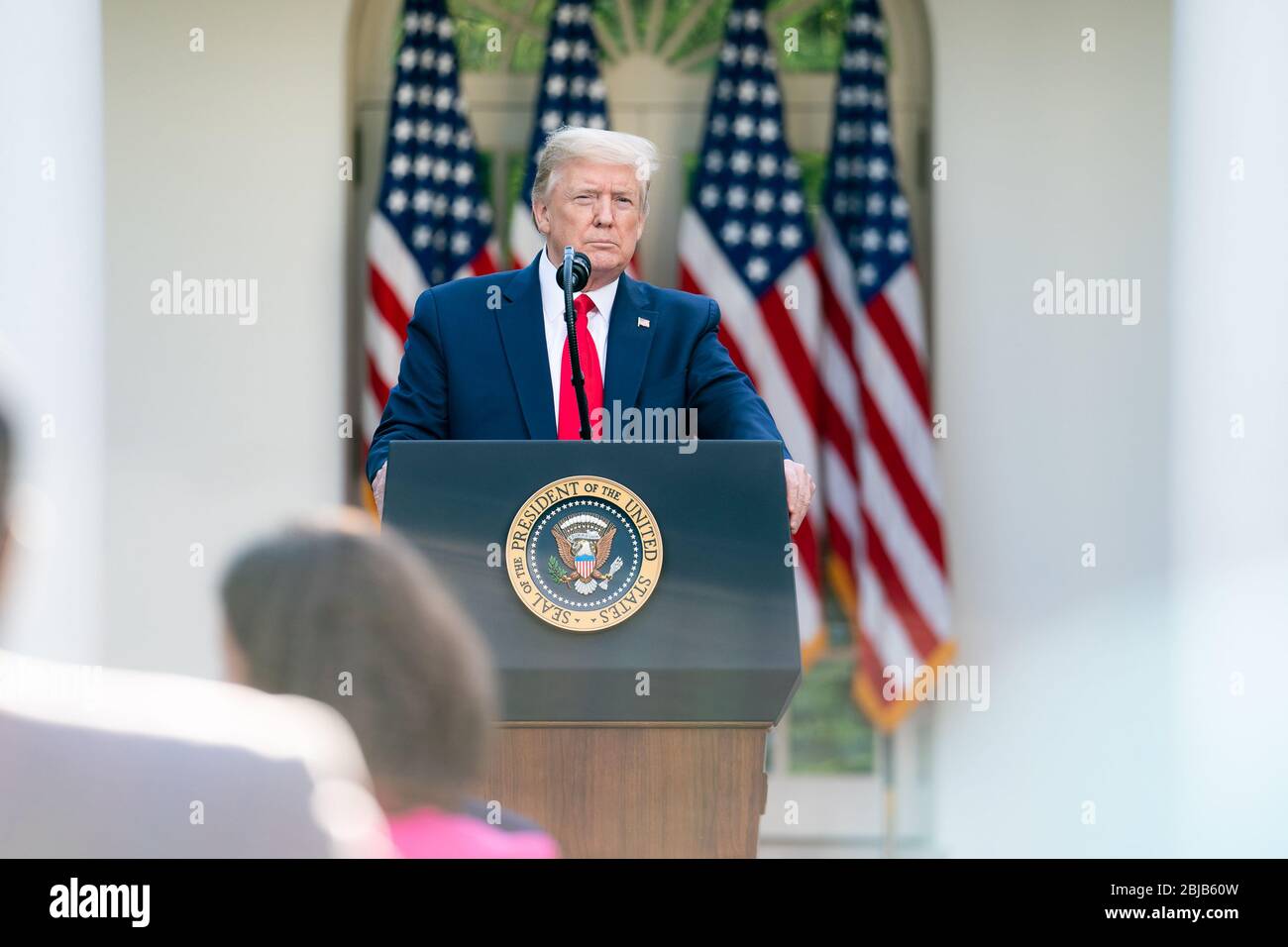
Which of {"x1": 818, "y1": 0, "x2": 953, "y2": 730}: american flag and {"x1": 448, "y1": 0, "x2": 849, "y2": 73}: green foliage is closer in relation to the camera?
{"x1": 818, "y1": 0, "x2": 953, "y2": 730}: american flag

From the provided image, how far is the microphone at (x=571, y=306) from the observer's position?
299 centimetres

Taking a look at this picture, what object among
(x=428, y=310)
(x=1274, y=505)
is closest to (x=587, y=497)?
(x=428, y=310)

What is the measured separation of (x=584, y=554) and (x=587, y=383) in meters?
0.75

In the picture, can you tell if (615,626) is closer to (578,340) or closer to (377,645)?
(578,340)

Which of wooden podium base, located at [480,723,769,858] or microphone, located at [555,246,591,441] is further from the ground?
microphone, located at [555,246,591,441]

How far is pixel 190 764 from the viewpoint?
59.8 inches

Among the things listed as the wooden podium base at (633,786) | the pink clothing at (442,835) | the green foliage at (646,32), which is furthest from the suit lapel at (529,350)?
the green foliage at (646,32)

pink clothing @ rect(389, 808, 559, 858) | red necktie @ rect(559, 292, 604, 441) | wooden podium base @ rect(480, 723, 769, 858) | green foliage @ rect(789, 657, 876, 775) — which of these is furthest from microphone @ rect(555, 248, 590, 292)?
green foliage @ rect(789, 657, 876, 775)

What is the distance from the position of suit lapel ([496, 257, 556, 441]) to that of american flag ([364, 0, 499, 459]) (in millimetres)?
3602

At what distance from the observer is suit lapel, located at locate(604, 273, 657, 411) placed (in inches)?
132

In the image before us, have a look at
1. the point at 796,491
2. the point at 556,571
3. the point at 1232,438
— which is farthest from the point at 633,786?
the point at 1232,438

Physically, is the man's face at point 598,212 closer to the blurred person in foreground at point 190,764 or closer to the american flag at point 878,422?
the blurred person in foreground at point 190,764

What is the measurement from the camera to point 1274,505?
564 cm

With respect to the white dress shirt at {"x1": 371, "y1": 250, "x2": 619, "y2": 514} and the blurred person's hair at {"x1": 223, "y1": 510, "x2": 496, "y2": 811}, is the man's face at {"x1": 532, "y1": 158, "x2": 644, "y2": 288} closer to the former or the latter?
the white dress shirt at {"x1": 371, "y1": 250, "x2": 619, "y2": 514}
